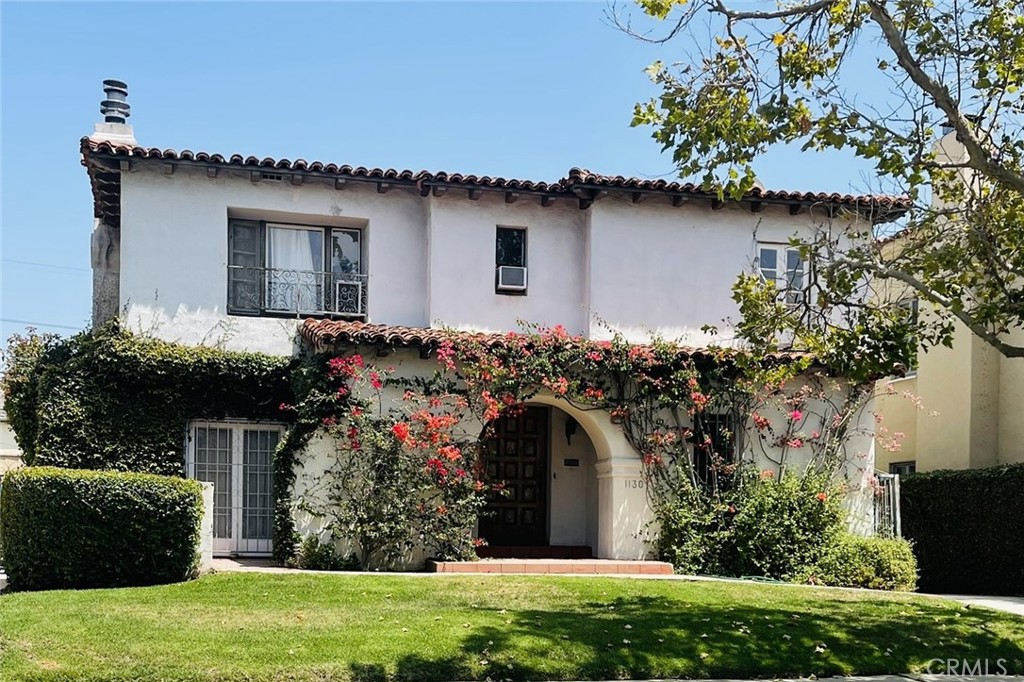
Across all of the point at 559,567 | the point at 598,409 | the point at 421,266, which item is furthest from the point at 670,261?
the point at 559,567

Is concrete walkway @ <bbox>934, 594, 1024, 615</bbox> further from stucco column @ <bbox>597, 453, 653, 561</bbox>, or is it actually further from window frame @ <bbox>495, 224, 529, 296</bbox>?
window frame @ <bbox>495, 224, 529, 296</bbox>

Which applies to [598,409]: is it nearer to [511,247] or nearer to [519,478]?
[519,478]

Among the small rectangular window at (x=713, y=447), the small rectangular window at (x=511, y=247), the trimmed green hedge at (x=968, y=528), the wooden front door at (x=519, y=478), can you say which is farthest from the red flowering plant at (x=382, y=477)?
the trimmed green hedge at (x=968, y=528)

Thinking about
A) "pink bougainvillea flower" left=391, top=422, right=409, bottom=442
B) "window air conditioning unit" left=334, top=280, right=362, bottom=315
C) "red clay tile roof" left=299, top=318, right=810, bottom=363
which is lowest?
"pink bougainvillea flower" left=391, top=422, right=409, bottom=442

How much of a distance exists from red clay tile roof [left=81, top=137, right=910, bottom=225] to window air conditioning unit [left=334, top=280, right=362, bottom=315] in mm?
1733

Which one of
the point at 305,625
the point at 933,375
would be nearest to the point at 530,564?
the point at 305,625

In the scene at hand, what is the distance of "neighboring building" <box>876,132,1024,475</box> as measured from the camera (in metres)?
20.2

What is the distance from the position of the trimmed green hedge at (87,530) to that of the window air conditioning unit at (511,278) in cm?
692

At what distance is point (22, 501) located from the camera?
1223 cm

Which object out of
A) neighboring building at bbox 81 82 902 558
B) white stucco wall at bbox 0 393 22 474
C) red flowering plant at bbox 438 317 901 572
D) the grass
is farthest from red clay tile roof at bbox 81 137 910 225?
white stucco wall at bbox 0 393 22 474

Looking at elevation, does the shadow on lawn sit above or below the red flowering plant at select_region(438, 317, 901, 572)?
below

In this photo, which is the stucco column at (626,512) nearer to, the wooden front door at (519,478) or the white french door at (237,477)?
the wooden front door at (519,478)

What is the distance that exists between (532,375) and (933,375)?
10331 millimetres

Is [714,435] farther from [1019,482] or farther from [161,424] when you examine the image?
[161,424]
